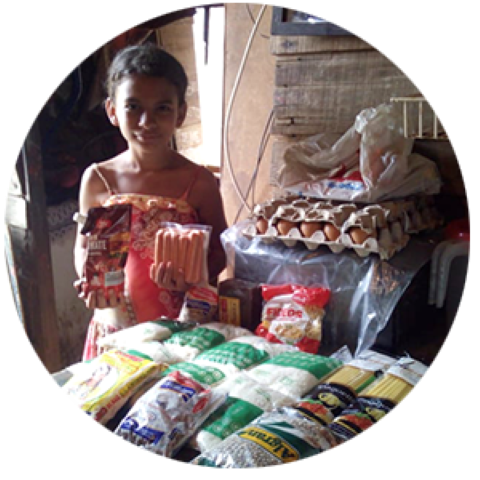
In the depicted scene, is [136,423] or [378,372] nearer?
[136,423]

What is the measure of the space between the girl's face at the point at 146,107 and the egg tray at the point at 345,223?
0.97 ft

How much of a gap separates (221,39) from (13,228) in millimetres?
896

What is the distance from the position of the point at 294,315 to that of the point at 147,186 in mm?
432

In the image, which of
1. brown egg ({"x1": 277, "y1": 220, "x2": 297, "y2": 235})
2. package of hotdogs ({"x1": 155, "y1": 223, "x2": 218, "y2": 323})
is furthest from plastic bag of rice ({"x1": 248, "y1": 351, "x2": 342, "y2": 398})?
brown egg ({"x1": 277, "y1": 220, "x2": 297, "y2": 235})

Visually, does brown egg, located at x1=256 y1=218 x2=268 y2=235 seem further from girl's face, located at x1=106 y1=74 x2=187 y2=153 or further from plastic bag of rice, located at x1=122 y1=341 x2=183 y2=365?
plastic bag of rice, located at x1=122 y1=341 x2=183 y2=365

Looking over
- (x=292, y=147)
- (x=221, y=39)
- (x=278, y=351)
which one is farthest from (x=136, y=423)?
(x=221, y=39)

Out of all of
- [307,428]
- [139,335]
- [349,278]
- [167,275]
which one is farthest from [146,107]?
[307,428]

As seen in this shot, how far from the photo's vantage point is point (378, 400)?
653 millimetres

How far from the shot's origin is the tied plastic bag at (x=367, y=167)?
41.8 inches

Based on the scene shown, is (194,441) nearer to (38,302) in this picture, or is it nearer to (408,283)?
(408,283)

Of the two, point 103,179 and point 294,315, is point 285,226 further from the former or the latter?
point 103,179

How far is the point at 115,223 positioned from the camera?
0.85 meters

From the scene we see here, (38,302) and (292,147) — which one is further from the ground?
(292,147)

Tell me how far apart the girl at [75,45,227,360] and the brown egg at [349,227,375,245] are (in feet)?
0.94
